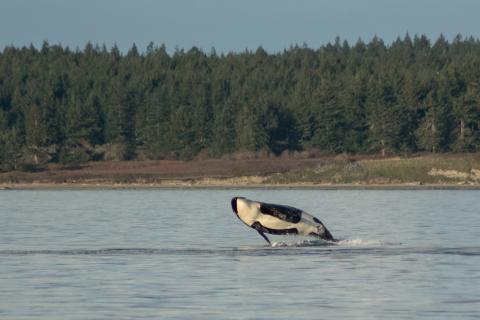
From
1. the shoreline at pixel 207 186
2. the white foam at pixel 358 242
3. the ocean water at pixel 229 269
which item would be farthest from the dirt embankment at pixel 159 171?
the white foam at pixel 358 242

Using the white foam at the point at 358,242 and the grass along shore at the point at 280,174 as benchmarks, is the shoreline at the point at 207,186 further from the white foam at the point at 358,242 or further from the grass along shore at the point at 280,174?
the white foam at the point at 358,242

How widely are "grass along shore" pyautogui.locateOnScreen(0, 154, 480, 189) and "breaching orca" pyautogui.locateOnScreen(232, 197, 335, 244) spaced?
72.6 metres

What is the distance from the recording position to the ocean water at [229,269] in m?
28.5

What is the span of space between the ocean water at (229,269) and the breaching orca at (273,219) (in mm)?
585

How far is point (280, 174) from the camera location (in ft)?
432

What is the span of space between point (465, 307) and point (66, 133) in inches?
5612

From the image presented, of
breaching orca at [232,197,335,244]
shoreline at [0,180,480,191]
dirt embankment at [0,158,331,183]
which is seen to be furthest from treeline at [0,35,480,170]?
breaching orca at [232,197,335,244]

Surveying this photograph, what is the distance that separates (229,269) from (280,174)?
94527mm

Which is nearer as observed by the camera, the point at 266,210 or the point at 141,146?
the point at 266,210

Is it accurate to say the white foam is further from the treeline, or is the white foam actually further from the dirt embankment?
the treeline

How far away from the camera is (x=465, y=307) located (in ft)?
93.0

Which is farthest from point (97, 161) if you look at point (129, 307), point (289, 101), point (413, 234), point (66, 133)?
point (129, 307)

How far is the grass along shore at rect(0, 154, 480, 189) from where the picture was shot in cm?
12500

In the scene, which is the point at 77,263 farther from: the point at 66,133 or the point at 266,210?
the point at 66,133
